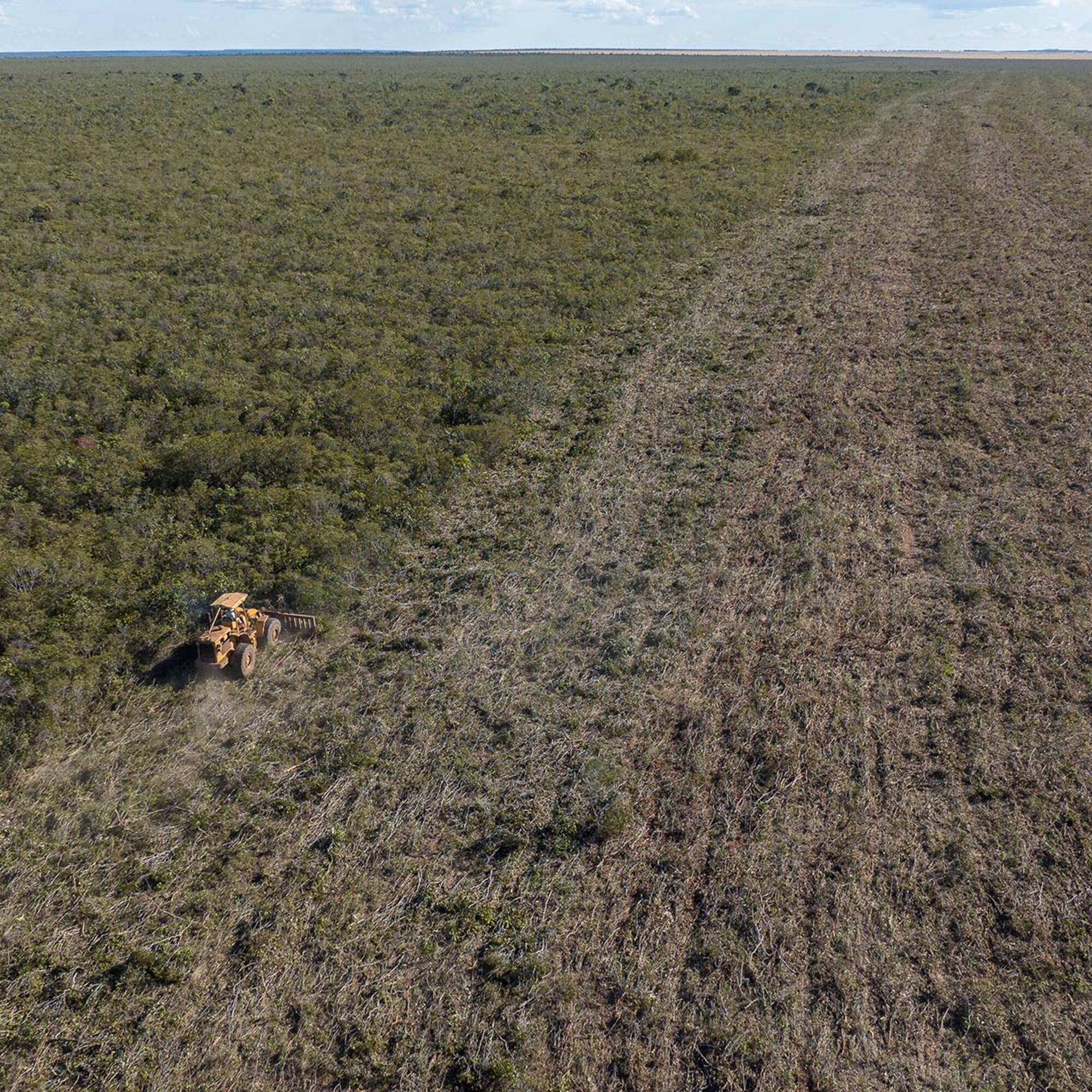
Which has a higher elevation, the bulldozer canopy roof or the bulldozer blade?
the bulldozer canopy roof

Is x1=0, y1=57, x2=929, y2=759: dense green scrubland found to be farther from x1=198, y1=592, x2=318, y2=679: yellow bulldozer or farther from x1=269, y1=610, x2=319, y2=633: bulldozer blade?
x1=198, y1=592, x2=318, y2=679: yellow bulldozer

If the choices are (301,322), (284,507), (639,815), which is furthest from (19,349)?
(639,815)

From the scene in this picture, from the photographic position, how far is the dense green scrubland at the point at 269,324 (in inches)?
489

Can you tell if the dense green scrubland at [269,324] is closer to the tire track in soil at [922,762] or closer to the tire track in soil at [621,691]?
the tire track in soil at [621,691]

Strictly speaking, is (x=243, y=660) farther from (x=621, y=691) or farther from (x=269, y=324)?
(x=269, y=324)

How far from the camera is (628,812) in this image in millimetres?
8641

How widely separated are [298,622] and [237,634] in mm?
981

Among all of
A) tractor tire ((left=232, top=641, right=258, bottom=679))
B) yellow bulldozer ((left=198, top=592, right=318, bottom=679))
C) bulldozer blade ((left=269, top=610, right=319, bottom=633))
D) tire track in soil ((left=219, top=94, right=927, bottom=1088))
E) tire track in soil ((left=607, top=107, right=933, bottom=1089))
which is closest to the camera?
tire track in soil ((left=219, top=94, right=927, bottom=1088))

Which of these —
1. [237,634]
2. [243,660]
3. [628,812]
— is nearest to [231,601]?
[237,634]

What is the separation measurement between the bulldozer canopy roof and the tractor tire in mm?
539

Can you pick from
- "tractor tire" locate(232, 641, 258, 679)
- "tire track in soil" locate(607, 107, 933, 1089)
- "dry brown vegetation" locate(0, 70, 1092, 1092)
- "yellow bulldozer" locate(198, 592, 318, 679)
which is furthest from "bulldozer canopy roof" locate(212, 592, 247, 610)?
"tire track in soil" locate(607, 107, 933, 1089)

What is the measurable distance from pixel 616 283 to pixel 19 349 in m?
16.7

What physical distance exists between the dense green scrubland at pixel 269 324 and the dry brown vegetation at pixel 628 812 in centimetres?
177

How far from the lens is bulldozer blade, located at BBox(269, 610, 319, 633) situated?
11.3m
